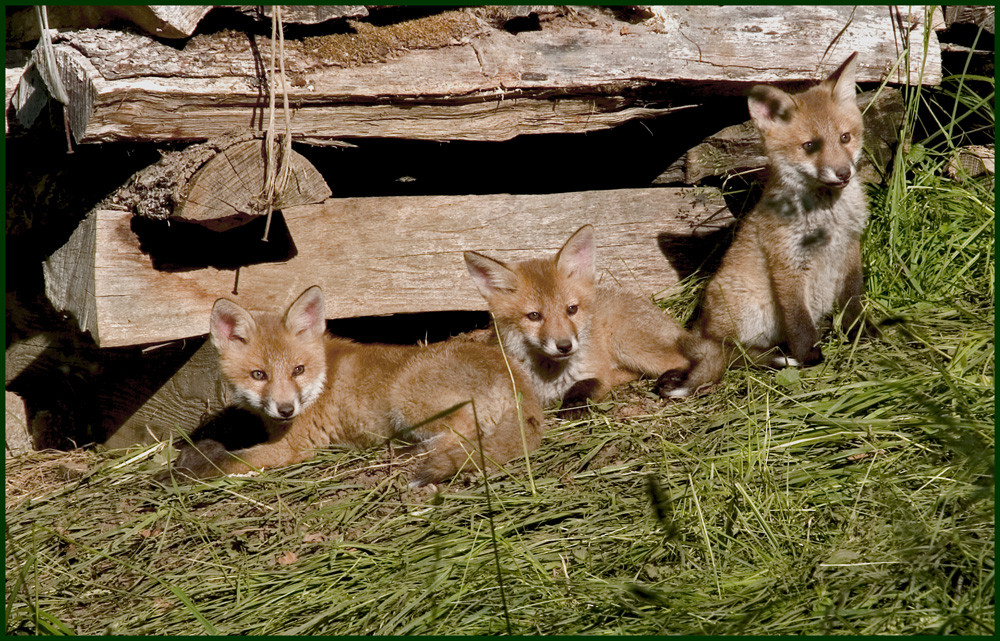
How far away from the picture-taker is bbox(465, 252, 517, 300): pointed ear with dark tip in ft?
12.7

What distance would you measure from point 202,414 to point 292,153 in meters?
1.56

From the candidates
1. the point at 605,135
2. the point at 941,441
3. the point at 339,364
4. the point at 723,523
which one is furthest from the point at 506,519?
the point at 605,135

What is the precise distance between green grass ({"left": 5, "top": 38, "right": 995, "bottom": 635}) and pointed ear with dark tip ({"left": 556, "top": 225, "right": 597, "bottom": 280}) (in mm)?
726

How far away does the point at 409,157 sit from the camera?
180 inches

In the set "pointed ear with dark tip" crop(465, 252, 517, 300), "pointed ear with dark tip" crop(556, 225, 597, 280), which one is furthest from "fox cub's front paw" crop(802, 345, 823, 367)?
"pointed ear with dark tip" crop(465, 252, 517, 300)

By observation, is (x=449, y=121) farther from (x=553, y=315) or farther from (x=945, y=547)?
(x=945, y=547)

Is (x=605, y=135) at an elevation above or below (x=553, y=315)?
above

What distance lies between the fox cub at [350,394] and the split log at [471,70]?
2.94 feet

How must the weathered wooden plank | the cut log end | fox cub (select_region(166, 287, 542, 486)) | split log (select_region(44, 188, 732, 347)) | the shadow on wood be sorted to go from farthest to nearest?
the shadow on wood, split log (select_region(44, 188, 732, 347)), fox cub (select_region(166, 287, 542, 486)), the cut log end, the weathered wooden plank

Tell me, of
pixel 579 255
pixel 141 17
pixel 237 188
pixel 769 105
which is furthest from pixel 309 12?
pixel 769 105

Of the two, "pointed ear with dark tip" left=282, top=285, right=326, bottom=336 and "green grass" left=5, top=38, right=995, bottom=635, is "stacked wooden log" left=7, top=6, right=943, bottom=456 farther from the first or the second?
"green grass" left=5, top=38, right=995, bottom=635

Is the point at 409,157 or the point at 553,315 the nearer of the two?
the point at 553,315

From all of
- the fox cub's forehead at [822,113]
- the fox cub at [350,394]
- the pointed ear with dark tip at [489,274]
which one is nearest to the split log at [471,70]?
the fox cub's forehead at [822,113]

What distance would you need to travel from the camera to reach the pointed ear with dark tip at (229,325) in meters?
3.67
